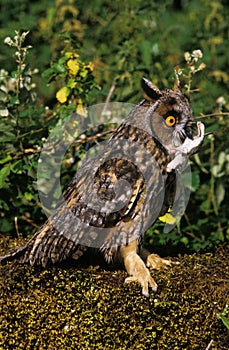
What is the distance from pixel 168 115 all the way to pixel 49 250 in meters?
0.83

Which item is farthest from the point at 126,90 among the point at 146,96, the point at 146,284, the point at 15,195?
the point at 146,284

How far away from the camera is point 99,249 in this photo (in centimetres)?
355

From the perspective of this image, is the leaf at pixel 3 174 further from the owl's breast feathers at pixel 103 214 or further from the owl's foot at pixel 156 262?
the owl's foot at pixel 156 262

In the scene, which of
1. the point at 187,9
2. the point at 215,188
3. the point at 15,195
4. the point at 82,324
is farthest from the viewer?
the point at 187,9

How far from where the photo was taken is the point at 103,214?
3.47 m

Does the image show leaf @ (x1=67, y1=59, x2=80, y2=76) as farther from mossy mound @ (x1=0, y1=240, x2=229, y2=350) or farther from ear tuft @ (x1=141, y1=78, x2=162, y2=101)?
mossy mound @ (x1=0, y1=240, x2=229, y2=350)

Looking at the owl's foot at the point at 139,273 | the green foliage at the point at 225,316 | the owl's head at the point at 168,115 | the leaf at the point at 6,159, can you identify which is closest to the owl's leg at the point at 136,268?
the owl's foot at the point at 139,273

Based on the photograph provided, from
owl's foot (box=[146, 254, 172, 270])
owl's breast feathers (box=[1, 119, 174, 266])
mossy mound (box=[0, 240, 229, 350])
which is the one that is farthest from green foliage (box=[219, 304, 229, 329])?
owl's breast feathers (box=[1, 119, 174, 266])

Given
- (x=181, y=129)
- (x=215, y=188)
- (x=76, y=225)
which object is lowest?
(x=215, y=188)

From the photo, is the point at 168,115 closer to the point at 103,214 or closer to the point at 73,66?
the point at 103,214

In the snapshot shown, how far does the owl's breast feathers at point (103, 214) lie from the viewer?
3.46m

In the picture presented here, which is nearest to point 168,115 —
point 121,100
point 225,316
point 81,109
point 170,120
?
point 170,120

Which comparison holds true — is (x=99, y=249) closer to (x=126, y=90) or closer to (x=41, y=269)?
(x=41, y=269)

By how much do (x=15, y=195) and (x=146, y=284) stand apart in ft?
4.89
